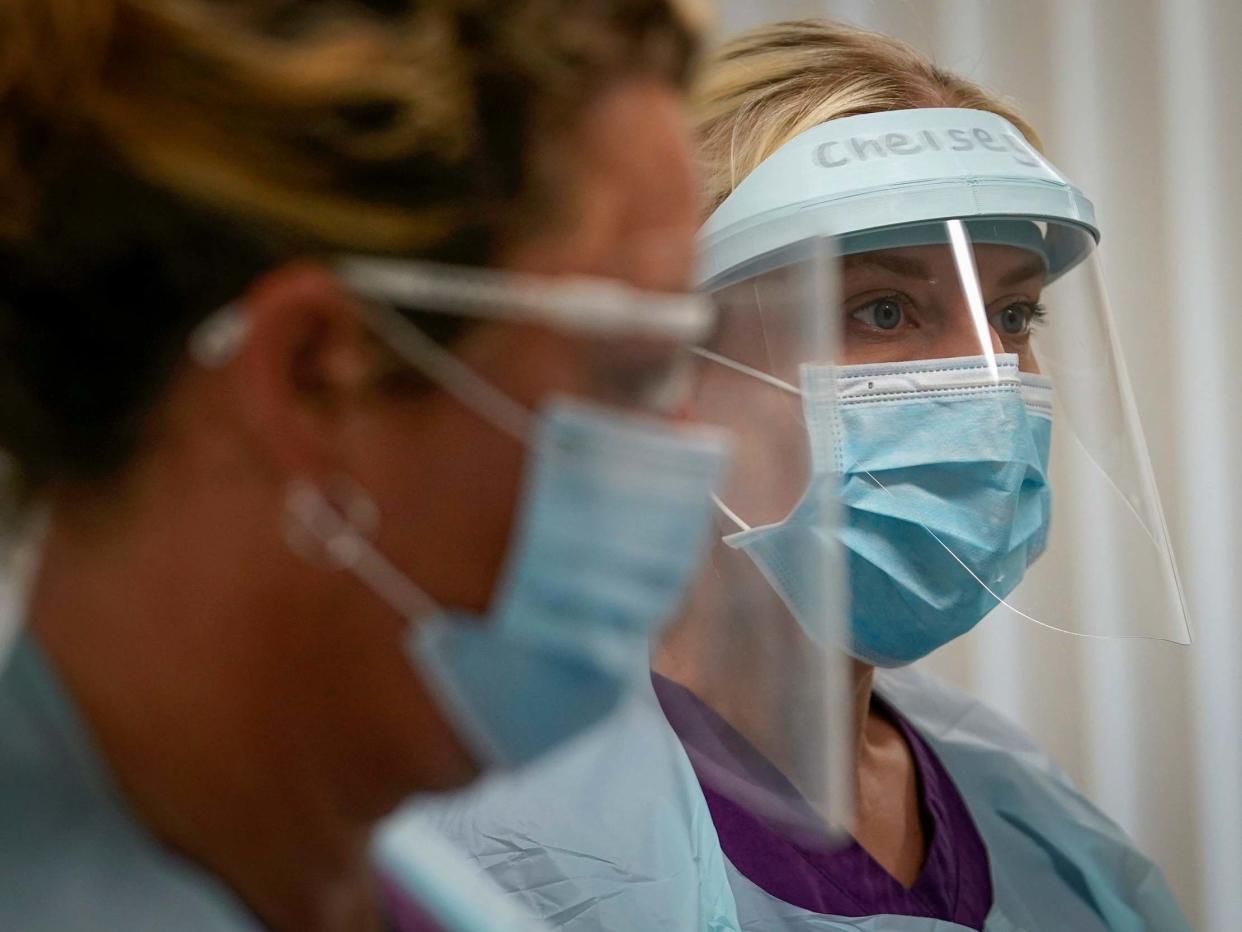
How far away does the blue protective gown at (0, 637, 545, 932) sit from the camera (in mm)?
614

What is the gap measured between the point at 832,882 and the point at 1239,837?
117 cm

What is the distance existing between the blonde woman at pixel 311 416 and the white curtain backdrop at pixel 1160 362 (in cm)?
144

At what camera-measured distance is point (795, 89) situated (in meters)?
1.24

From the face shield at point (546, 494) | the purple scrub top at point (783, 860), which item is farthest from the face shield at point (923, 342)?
the face shield at point (546, 494)

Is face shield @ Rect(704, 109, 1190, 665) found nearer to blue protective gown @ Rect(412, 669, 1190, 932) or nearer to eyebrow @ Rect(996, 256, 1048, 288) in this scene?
eyebrow @ Rect(996, 256, 1048, 288)

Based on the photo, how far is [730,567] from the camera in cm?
110

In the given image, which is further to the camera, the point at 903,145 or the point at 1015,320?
the point at 1015,320

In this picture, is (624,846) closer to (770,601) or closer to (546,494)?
(770,601)

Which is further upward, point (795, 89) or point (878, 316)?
point (795, 89)

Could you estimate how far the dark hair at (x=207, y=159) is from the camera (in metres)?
0.55

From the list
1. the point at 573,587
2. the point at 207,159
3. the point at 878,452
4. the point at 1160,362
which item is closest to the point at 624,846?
the point at 878,452

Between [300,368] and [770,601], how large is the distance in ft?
1.91

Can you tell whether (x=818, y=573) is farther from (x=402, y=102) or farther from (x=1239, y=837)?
(x=1239, y=837)

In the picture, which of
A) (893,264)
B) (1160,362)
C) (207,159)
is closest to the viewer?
(207,159)
